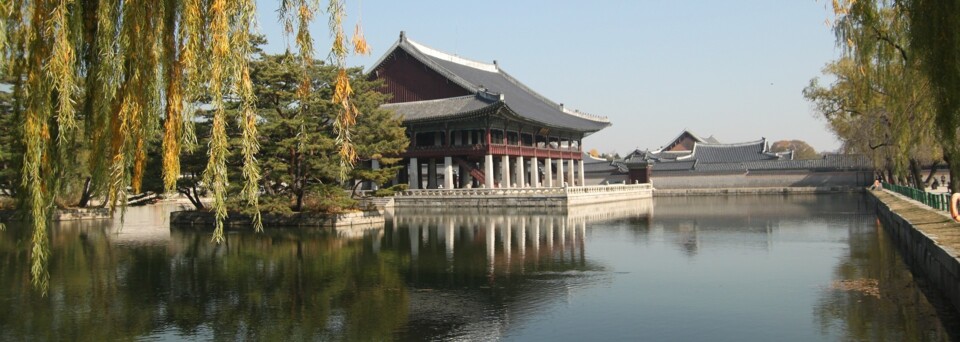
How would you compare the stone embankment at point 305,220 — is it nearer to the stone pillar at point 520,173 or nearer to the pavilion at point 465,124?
the pavilion at point 465,124

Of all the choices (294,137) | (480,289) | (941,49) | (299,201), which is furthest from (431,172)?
(941,49)

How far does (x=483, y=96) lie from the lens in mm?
50062

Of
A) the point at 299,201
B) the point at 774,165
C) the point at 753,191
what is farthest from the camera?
the point at 774,165

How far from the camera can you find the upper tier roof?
50781 mm

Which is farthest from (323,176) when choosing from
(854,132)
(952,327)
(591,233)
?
(854,132)

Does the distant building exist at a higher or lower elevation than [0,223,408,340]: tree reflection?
higher

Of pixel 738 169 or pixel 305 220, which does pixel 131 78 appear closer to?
pixel 305 220

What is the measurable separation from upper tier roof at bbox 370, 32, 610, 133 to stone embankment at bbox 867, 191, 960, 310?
1110 inches

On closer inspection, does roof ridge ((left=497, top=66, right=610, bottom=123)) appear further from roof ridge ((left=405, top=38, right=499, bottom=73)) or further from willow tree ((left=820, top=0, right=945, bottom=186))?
willow tree ((left=820, top=0, right=945, bottom=186))

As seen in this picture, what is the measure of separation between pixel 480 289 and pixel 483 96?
3640 cm

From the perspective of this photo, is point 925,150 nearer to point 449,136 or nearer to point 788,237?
point 788,237

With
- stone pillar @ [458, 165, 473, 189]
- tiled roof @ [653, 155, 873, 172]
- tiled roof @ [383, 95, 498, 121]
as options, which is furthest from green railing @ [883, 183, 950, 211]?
tiled roof @ [653, 155, 873, 172]

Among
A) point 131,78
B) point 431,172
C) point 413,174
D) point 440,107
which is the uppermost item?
point 440,107

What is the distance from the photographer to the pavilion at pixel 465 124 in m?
49.0
